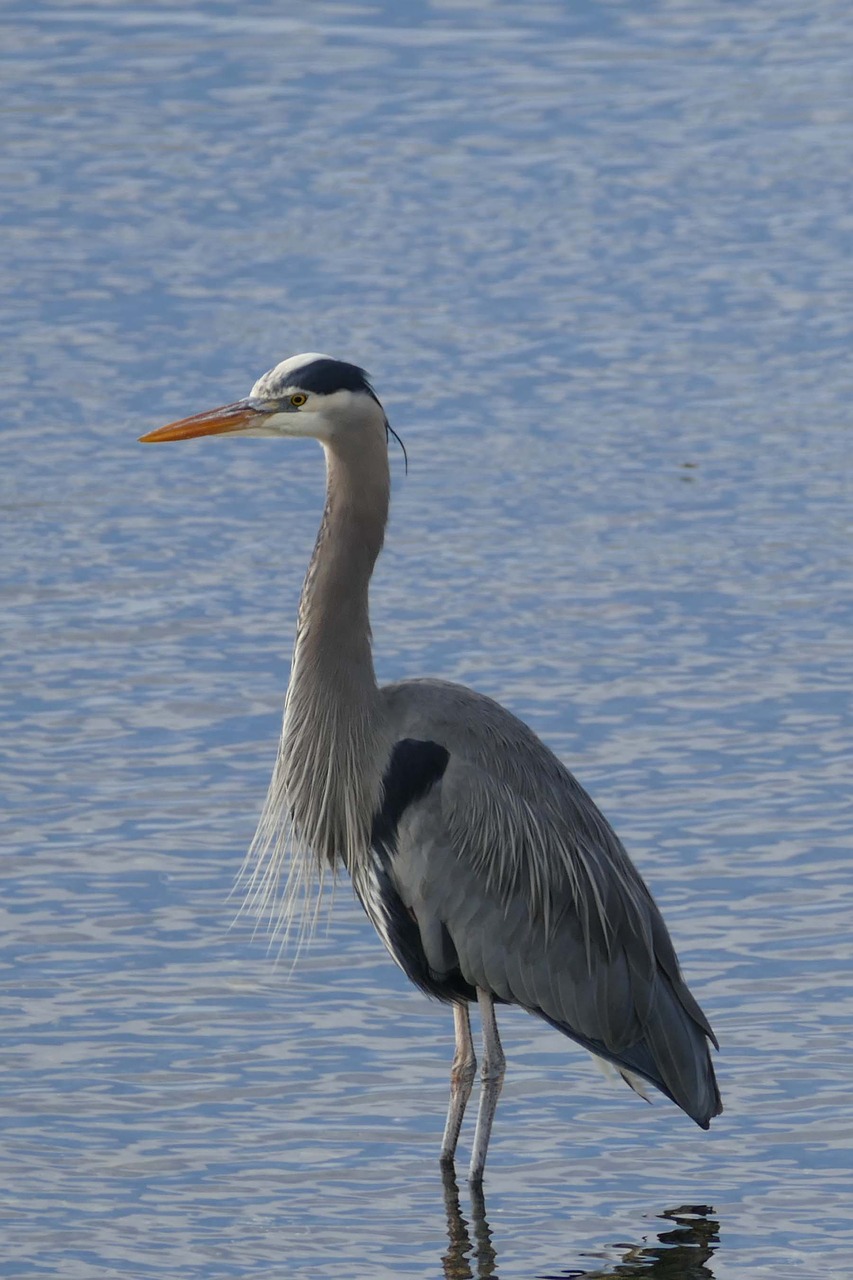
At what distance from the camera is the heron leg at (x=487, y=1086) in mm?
6473

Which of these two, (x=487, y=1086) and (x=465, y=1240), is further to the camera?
(x=487, y=1086)

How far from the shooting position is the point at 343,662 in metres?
6.62

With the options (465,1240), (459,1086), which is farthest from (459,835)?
(465,1240)

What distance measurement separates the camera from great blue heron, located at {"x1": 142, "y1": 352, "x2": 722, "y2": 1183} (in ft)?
21.3

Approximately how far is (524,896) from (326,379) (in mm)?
1374

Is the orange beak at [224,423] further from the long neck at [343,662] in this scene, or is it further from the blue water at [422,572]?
the blue water at [422,572]

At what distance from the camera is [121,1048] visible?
23.6 ft

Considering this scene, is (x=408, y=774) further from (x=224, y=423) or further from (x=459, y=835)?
(x=224, y=423)

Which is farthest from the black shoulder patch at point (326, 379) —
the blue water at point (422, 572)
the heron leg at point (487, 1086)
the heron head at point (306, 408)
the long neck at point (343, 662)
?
the blue water at point (422, 572)

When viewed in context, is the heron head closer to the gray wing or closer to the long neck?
the long neck

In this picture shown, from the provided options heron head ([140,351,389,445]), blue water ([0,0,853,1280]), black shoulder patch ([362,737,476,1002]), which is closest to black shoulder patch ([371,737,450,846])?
black shoulder patch ([362,737,476,1002])

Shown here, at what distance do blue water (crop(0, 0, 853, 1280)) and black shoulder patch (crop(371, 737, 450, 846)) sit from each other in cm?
89

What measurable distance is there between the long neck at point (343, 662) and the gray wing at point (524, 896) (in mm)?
85

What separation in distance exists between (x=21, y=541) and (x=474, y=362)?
3059 mm
